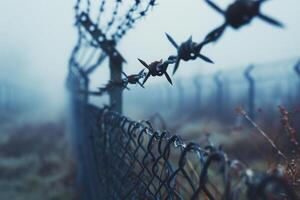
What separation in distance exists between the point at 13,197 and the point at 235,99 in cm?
1547

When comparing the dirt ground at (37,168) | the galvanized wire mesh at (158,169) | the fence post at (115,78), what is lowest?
the dirt ground at (37,168)

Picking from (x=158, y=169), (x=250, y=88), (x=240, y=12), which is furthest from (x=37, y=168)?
(x=240, y=12)

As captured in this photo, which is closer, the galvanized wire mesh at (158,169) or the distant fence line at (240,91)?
the galvanized wire mesh at (158,169)

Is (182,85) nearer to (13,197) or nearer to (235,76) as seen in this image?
(235,76)

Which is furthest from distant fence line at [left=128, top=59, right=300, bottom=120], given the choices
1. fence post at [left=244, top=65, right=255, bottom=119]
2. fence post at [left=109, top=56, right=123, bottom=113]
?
fence post at [left=109, top=56, right=123, bottom=113]

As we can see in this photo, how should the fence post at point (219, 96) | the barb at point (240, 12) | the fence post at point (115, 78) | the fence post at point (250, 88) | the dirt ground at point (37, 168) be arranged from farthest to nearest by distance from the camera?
the fence post at point (219, 96)
the fence post at point (250, 88)
the dirt ground at point (37, 168)
the fence post at point (115, 78)
the barb at point (240, 12)

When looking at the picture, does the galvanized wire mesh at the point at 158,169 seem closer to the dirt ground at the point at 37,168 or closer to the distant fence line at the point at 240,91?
the dirt ground at the point at 37,168

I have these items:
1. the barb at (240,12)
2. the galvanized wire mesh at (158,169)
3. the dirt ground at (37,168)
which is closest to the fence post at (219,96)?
the dirt ground at (37,168)

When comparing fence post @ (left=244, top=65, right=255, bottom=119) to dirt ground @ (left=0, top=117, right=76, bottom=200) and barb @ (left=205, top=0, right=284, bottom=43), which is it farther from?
barb @ (left=205, top=0, right=284, bottom=43)

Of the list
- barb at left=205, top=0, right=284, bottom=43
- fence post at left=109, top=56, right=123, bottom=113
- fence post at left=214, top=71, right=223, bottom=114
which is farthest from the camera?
fence post at left=214, top=71, right=223, bottom=114

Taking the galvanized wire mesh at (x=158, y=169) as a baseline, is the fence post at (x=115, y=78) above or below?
above

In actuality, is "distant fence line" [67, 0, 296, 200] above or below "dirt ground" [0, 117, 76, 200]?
above

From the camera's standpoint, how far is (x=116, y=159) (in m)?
3.03

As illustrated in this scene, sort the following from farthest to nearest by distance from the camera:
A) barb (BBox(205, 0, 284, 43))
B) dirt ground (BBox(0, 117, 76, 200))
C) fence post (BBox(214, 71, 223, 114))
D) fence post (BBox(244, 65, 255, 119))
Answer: fence post (BBox(214, 71, 223, 114)), fence post (BBox(244, 65, 255, 119)), dirt ground (BBox(0, 117, 76, 200)), barb (BBox(205, 0, 284, 43))
